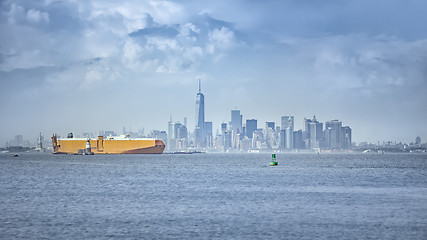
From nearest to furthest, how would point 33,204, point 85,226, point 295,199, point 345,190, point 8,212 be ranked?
1. point 85,226
2. point 8,212
3. point 33,204
4. point 295,199
5. point 345,190

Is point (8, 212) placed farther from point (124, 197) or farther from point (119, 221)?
point (124, 197)

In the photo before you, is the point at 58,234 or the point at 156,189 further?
the point at 156,189

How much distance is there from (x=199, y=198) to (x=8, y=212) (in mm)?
21038

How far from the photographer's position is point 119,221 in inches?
1684

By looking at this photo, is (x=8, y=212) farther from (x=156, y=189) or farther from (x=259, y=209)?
(x=156, y=189)

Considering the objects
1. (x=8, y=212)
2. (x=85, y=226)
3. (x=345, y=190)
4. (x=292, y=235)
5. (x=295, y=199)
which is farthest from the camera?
(x=345, y=190)

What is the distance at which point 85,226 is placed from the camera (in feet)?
132

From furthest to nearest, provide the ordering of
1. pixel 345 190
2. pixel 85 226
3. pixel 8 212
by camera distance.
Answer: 1. pixel 345 190
2. pixel 8 212
3. pixel 85 226

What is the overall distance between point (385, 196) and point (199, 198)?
21.7 metres

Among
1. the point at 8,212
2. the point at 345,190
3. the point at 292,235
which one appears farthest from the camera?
the point at 345,190

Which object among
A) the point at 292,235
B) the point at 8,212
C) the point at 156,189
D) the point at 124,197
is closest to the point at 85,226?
the point at 8,212

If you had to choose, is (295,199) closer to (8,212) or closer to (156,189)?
(156,189)

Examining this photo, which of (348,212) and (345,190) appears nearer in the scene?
(348,212)

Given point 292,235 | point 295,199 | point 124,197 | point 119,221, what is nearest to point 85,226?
point 119,221
